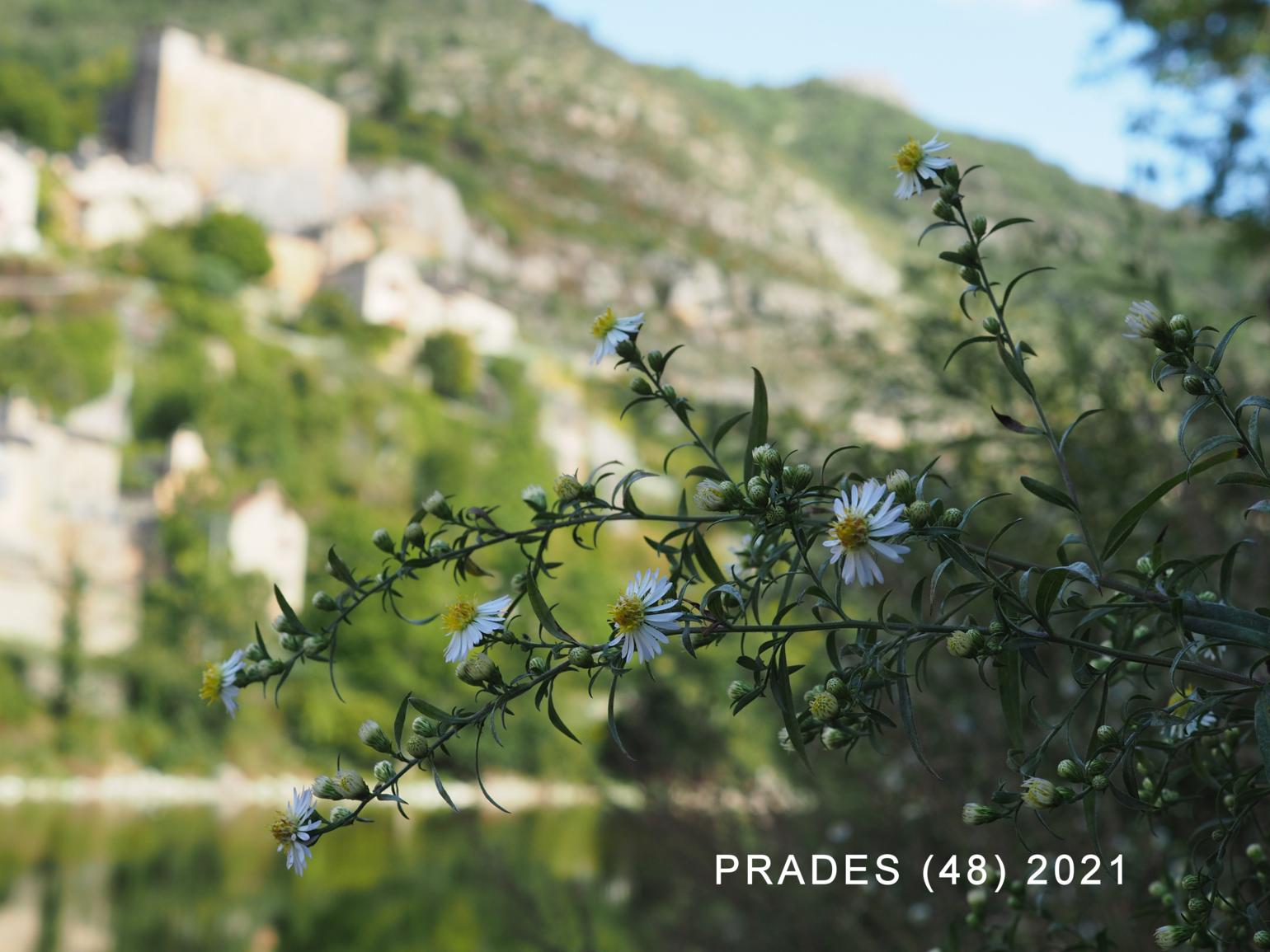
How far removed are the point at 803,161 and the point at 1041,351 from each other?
281 feet

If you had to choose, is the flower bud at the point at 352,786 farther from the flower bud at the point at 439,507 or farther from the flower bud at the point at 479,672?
the flower bud at the point at 439,507

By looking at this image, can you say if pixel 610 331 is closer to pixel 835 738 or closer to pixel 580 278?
pixel 835 738

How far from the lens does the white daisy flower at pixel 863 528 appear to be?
1079mm

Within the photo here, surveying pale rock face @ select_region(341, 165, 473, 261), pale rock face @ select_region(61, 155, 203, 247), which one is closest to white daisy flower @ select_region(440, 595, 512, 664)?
pale rock face @ select_region(61, 155, 203, 247)

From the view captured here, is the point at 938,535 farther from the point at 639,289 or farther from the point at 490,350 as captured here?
the point at 639,289

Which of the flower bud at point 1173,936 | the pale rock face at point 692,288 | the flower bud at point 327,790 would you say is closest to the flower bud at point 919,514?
the flower bud at point 1173,936

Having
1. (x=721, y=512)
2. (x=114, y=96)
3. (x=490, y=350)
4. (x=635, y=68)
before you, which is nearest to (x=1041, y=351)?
(x=721, y=512)

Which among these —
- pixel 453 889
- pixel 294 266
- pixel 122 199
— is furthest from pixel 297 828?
pixel 294 266

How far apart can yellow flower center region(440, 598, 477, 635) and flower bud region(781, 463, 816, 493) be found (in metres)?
0.33

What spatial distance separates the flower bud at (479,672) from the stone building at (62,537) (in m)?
27.5

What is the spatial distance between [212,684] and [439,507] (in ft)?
1.07

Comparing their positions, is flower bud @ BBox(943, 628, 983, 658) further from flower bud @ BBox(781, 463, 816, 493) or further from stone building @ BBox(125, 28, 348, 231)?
stone building @ BBox(125, 28, 348, 231)

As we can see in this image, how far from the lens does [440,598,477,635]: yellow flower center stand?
1.28m

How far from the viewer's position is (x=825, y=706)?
1191 millimetres
